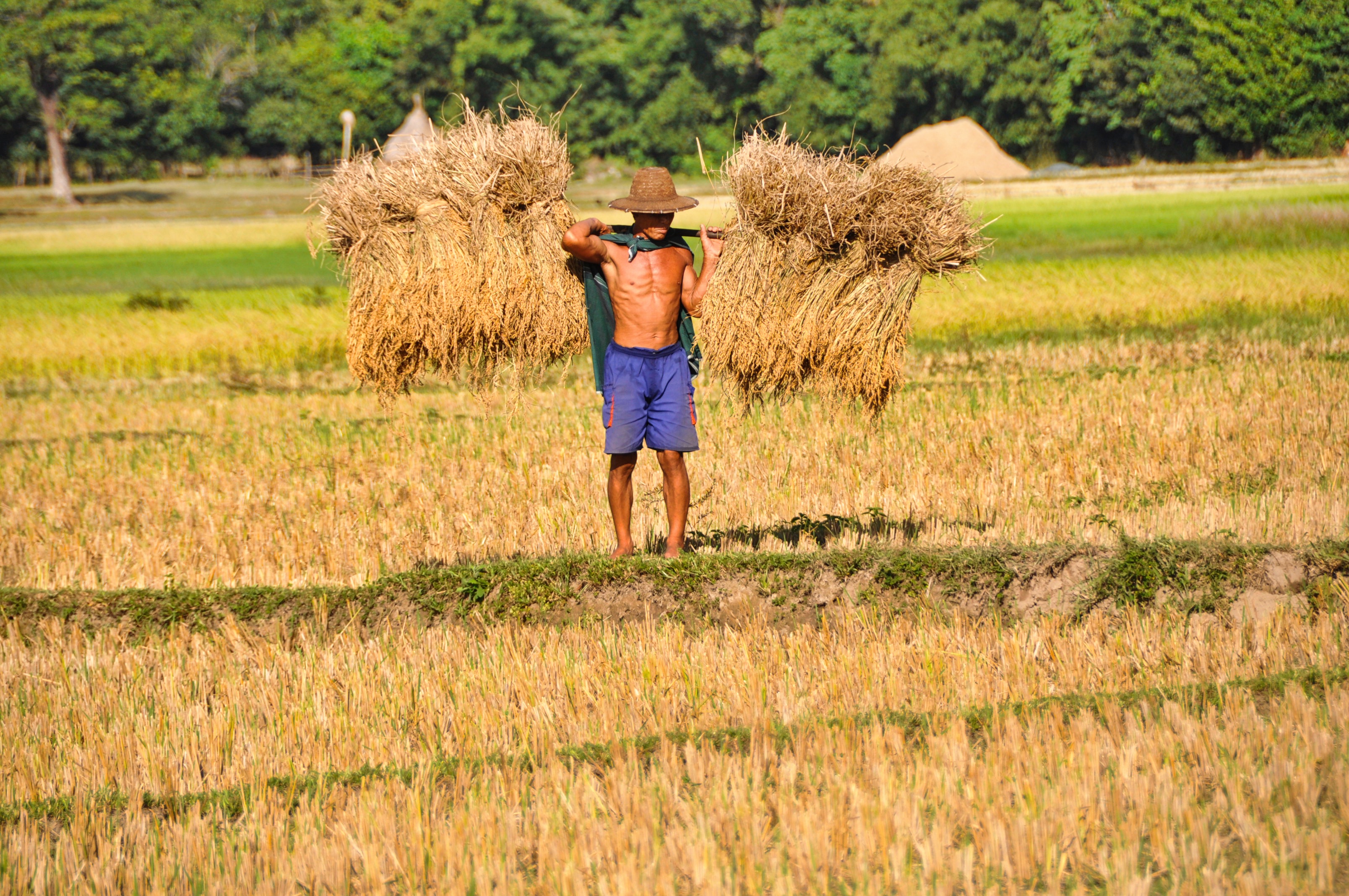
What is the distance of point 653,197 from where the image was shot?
6.48 meters

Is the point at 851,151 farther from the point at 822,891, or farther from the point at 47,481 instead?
the point at 47,481

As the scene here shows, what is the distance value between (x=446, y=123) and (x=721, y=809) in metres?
4.74

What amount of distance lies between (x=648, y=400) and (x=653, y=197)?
1.01 metres

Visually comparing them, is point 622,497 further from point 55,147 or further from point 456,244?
point 55,147

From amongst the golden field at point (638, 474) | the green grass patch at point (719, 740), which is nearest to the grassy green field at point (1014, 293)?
the golden field at point (638, 474)

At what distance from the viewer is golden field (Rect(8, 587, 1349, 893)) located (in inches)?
143

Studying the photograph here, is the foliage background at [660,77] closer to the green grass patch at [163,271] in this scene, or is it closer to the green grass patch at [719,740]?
the green grass patch at [163,271]

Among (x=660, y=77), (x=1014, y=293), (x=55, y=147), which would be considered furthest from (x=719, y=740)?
(x=660, y=77)

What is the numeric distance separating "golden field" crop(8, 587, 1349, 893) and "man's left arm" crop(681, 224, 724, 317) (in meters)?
1.65

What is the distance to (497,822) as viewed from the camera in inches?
157

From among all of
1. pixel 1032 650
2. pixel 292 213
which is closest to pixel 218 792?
pixel 1032 650

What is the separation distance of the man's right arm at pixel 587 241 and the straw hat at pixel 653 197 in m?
0.14

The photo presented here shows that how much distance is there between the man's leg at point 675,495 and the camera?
680cm

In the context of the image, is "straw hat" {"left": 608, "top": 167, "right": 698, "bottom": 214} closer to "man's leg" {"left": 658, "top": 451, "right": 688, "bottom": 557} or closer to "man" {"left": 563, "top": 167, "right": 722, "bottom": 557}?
"man" {"left": 563, "top": 167, "right": 722, "bottom": 557}
